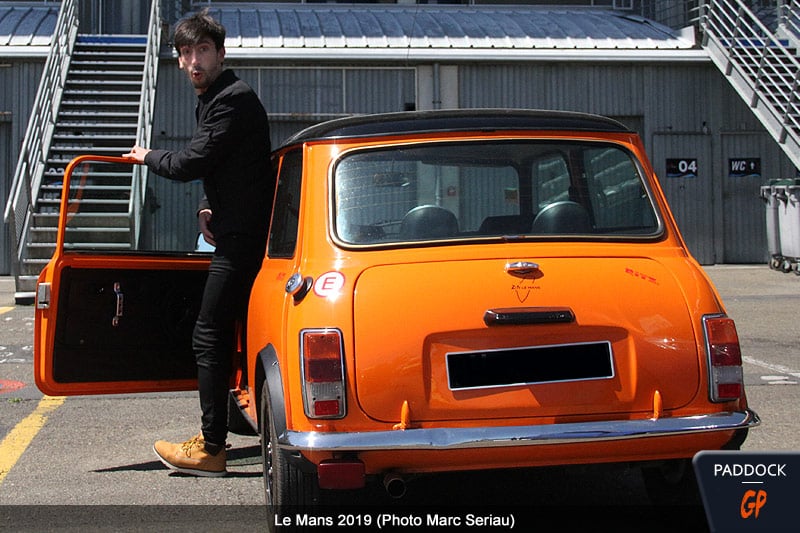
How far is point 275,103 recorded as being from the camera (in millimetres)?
18641

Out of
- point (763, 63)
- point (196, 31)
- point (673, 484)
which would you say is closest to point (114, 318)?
point (196, 31)

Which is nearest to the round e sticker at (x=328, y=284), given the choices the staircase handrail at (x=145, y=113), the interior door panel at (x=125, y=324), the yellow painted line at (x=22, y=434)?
the interior door panel at (x=125, y=324)

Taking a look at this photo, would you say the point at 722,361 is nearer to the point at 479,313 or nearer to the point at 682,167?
the point at 479,313

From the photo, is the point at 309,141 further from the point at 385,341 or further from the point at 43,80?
the point at 43,80

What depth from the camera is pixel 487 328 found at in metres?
3.69

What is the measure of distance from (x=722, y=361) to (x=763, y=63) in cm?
1615

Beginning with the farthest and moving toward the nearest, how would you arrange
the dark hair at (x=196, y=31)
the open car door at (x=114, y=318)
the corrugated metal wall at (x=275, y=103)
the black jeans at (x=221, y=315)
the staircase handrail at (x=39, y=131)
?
the corrugated metal wall at (x=275, y=103) → the staircase handrail at (x=39, y=131) → the open car door at (x=114, y=318) → the dark hair at (x=196, y=31) → the black jeans at (x=221, y=315)

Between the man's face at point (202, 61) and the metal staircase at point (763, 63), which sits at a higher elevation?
the metal staircase at point (763, 63)

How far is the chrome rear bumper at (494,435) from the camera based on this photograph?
3535 millimetres

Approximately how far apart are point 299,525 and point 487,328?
1.07 metres

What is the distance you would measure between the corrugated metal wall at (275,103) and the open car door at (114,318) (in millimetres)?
12492

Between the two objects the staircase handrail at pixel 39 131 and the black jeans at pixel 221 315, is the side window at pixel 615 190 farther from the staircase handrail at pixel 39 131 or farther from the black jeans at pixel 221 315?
the staircase handrail at pixel 39 131

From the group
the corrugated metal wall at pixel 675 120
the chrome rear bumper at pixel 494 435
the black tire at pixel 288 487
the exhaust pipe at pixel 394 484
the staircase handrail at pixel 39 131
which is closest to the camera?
the chrome rear bumper at pixel 494 435

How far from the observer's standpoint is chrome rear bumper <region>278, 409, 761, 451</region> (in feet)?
11.6
